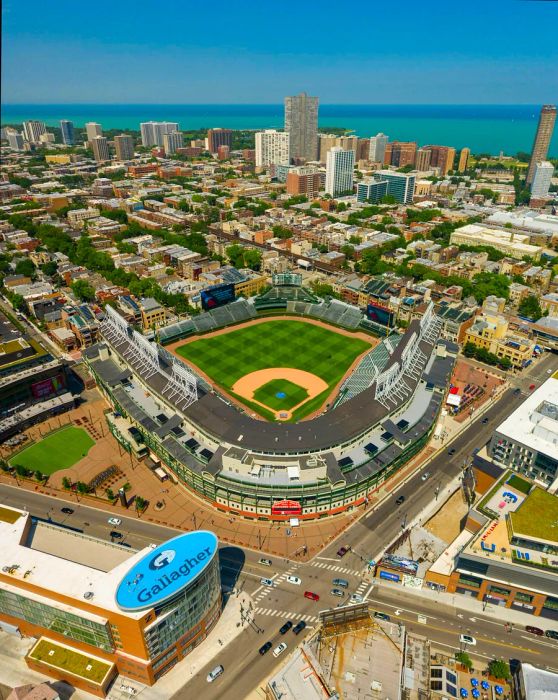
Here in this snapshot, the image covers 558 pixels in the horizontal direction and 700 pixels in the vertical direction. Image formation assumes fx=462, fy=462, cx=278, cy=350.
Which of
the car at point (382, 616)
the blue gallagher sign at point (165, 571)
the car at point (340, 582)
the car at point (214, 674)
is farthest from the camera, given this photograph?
the car at point (340, 582)

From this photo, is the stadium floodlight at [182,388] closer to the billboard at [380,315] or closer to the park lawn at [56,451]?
the park lawn at [56,451]

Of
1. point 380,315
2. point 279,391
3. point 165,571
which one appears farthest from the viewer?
point 380,315

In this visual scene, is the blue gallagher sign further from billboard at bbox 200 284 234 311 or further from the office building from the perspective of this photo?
billboard at bbox 200 284 234 311

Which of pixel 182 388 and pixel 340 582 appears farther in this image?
pixel 182 388

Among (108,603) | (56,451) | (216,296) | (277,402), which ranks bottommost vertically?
(56,451)

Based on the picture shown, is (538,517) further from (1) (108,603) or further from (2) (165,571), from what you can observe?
(1) (108,603)

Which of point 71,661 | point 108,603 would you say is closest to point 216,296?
point 108,603

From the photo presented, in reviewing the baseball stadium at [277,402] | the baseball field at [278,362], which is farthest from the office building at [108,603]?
the baseball field at [278,362]
